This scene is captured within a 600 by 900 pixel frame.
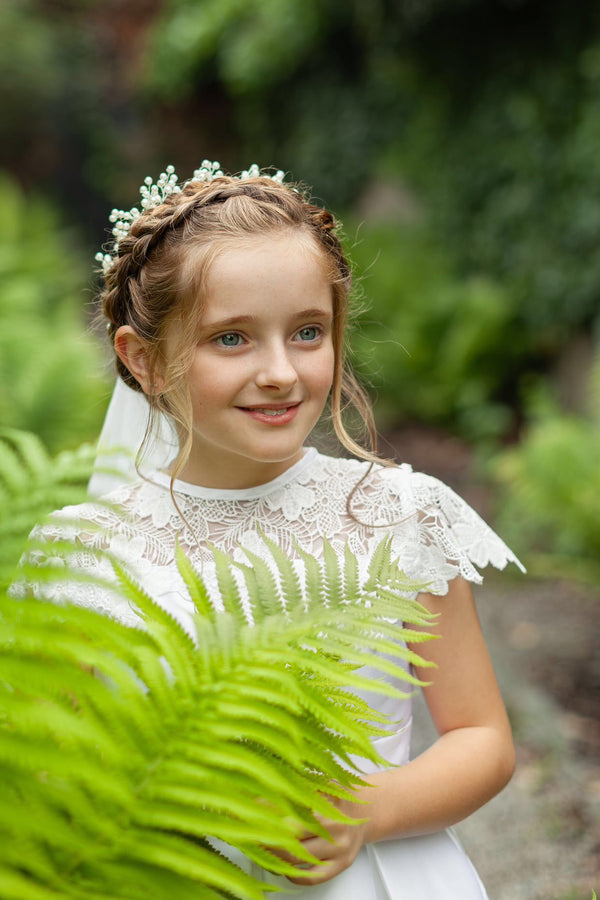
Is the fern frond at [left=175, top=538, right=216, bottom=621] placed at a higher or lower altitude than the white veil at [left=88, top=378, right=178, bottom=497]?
lower

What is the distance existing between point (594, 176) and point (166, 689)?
26.1 feet

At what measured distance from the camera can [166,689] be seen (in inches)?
33.0

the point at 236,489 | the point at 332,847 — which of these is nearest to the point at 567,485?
the point at 236,489

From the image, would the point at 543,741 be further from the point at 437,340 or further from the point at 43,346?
the point at 437,340

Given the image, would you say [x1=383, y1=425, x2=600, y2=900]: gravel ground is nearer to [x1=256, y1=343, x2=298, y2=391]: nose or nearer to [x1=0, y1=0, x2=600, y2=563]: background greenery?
[x1=0, y1=0, x2=600, y2=563]: background greenery

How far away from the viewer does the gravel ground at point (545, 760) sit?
3344 mm

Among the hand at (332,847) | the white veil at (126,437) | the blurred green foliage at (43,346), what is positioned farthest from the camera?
the blurred green foliage at (43,346)

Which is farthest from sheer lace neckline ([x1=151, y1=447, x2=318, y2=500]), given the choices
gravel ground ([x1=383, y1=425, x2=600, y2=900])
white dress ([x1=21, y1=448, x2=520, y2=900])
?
gravel ground ([x1=383, y1=425, x2=600, y2=900])

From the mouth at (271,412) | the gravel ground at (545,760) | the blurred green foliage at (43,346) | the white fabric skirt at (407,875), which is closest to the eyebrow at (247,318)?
the mouth at (271,412)

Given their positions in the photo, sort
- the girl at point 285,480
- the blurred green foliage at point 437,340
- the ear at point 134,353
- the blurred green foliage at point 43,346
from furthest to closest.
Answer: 1. the blurred green foliage at point 437,340
2. the blurred green foliage at point 43,346
3. the ear at point 134,353
4. the girl at point 285,480

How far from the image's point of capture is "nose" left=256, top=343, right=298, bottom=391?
4.83 ft

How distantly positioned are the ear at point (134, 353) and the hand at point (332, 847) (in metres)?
0.86

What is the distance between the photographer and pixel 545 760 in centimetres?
396

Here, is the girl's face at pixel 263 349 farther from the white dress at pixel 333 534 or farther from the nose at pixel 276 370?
the white dress at pixel 333 534
